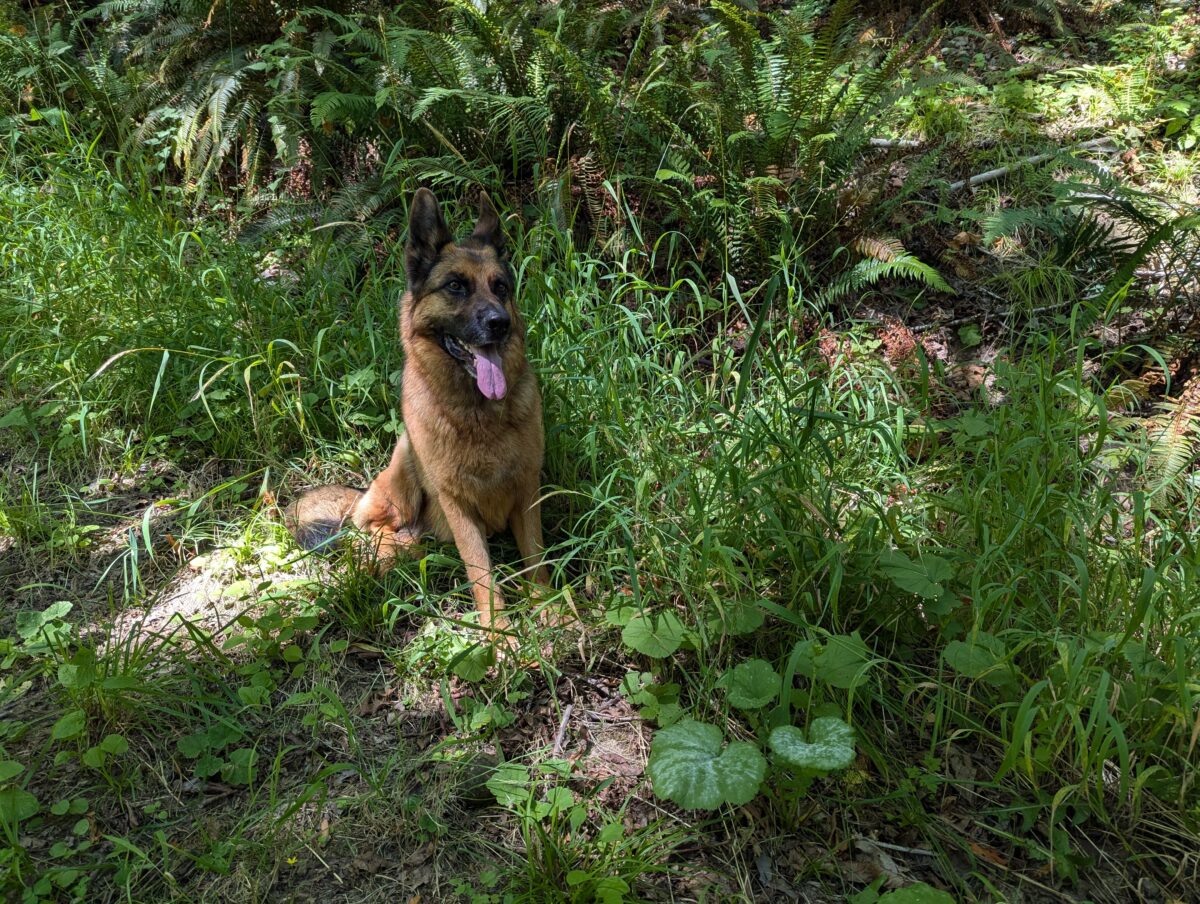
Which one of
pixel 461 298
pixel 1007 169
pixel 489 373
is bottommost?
pixel 489 373

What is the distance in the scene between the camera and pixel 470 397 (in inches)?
125

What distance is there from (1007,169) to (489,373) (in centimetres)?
364

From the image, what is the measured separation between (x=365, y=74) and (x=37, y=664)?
3.76 m

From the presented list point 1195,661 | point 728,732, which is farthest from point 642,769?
point 1195,661

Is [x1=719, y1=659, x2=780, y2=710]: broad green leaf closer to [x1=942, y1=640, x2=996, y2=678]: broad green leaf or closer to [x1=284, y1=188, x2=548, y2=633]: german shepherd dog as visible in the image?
[x1=942, y1=640, x2=996, y2=678]: broad green leaf

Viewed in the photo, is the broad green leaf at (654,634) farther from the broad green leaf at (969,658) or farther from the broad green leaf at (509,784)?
the broad green leaf at (969,658)

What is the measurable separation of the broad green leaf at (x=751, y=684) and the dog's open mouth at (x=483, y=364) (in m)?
1.39

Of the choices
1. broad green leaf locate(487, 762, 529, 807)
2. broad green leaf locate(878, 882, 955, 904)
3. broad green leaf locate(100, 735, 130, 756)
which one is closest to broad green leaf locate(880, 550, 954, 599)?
broad green leaf locate(878, 882, 955, 904)

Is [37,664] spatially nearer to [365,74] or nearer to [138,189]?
[138,189]

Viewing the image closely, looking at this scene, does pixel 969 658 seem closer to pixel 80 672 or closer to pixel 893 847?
pixel 893 847

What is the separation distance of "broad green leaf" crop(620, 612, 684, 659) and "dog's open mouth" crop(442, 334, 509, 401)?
41.3 inches

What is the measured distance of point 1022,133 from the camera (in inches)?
199

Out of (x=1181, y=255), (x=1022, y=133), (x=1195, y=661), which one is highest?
(x=1022, y=133)

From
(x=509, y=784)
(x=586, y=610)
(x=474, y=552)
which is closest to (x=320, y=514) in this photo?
(x=474, y=552)
